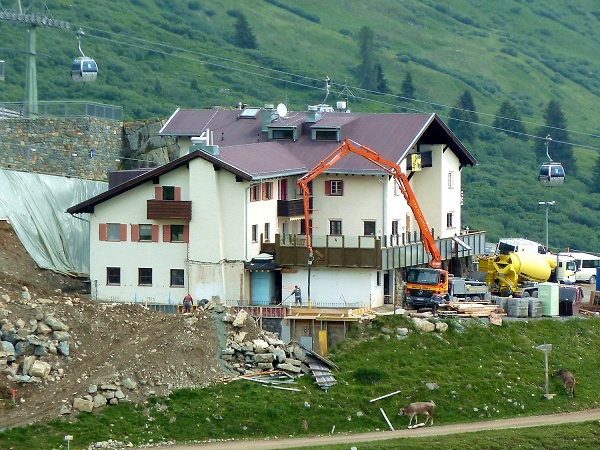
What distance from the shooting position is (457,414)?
2995 inches

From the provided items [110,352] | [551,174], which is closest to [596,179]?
[551,174]

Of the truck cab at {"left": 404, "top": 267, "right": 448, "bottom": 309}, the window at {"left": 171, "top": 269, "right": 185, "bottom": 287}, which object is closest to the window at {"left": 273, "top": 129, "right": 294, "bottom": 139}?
the truck cab at {"left": 404, "top": 267, "right": 448, "bottom": 309}

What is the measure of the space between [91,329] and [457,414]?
17.2 meters

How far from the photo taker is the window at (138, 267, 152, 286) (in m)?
87.5

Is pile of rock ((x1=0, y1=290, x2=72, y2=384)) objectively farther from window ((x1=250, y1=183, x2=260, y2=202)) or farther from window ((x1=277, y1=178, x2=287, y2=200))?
window ((x1=277, y1=178, x2=287, y2=200))

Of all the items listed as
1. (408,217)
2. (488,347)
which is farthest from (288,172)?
(488,347)

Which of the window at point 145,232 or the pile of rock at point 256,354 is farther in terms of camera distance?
the window at point 145,232

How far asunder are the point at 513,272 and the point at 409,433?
77.5 feet

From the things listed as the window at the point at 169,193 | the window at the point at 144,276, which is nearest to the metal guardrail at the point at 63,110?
the window at the point at 169,193

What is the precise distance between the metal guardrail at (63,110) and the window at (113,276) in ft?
62.4

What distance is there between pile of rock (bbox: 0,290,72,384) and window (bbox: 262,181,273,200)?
53.4 feet

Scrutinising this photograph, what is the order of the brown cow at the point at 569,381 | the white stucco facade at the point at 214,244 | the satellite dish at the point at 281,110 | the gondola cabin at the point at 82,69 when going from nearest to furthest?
the brown cow at the point at 569,381 < the white stucco facade at the point at 214,244 < the satellite dish at the point at 281,110 < the gondola cabin at the point at 82,69

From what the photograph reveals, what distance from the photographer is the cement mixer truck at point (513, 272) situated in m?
94.8

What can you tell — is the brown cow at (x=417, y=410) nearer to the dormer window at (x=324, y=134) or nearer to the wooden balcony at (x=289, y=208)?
the wooden balcony at (x=289, y=208)
